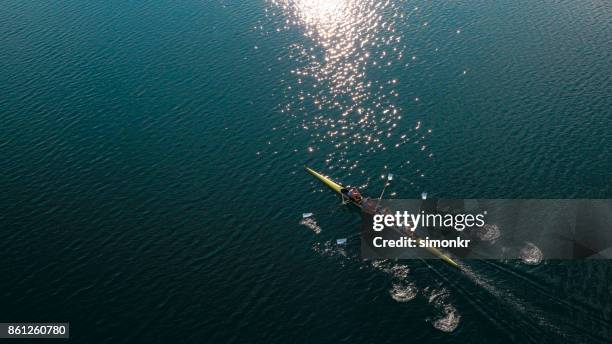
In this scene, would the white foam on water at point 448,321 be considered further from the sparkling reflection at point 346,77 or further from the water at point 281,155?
the sparkling reflection at point 346,77

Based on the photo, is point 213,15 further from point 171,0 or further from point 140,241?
point 140,241

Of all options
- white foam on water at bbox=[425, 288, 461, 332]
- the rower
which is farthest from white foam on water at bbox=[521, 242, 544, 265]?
the rower

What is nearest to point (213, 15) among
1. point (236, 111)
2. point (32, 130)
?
point (236, 111)

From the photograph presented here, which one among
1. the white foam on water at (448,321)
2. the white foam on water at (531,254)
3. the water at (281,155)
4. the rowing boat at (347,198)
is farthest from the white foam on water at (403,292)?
the white foam on water at (531,254)

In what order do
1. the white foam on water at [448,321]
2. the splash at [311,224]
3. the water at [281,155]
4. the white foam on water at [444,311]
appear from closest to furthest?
1. the white foam on water at [448,321]
2. the white foam on water at [444,311]
3. the water at [281,155]
4. the splash at [311,224]

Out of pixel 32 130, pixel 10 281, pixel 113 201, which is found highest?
pixel 32 130

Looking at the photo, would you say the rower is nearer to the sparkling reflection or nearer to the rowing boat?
the rowing boat

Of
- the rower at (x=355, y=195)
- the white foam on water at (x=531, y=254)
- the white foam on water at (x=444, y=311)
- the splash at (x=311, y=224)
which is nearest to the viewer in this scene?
the white foam on water at (x=444, y=311)

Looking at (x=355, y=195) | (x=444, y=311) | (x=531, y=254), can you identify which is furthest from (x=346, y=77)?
(x=444, y=311)
